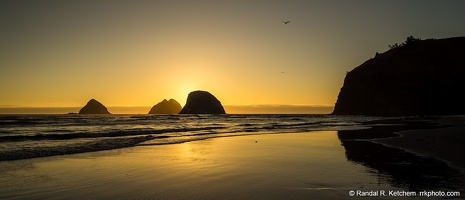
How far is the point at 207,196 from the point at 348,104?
125103 mm

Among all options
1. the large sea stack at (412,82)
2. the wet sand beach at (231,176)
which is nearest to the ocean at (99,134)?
the wet sand beach at (231,176)

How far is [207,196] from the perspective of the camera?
22.8ft

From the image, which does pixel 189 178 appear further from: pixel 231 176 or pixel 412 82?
pixel 412 82

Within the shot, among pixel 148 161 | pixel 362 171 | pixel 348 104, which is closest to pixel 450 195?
pixel 362 171

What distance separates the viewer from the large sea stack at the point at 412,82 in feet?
324

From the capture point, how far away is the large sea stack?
98.8 meters

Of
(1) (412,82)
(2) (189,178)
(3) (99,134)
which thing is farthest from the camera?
(1) (412,82)

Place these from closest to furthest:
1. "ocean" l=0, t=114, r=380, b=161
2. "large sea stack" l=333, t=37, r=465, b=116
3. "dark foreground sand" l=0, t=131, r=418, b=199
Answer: "dark foreground sand" l=0, t=131, r=418, b=199 → "ocean" l=0, t=114, r=380, b=161 → "large sea stack" l=333, t=37, r=465, b=116

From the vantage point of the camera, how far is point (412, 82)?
344 feet

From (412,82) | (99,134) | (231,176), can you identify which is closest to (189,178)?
(231,176)

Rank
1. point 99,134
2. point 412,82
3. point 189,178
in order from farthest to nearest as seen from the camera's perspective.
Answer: point 412,82, point 99,134, point 189,178

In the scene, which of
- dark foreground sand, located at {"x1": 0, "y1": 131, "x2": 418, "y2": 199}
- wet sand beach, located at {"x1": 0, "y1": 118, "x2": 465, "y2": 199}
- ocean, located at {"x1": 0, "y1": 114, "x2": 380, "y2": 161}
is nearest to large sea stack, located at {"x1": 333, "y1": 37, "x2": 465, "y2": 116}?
ocean, located at {"x1": 0, "y1": 114, "x2": 380, "y2": 161}

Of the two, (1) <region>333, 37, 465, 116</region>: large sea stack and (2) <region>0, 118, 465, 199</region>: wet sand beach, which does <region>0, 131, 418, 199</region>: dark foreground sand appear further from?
(1) <region>333, 37, 465, 116</region>: large sea stack

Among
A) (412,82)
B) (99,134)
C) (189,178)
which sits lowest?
(99,134)
